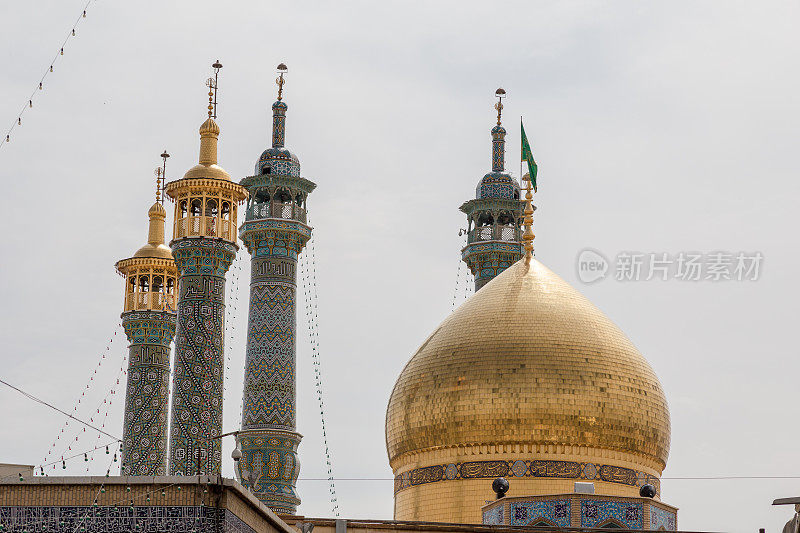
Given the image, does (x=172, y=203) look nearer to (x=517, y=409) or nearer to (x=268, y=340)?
(x=268, y=340)

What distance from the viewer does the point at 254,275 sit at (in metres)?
24.6

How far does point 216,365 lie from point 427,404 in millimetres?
3653

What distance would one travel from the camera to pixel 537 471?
66.6 feet

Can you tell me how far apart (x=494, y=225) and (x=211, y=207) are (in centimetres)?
625

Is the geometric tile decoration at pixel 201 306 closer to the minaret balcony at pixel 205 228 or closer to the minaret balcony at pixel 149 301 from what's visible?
the minaret balcony at pixel 205 228

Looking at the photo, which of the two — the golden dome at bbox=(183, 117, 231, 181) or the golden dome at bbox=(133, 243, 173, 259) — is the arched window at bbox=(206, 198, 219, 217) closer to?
the golden dome at bbox=(183, 117, 231, 181)

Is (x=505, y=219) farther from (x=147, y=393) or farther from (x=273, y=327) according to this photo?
(x=147, y=393)

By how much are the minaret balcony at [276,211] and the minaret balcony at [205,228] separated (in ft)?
2.24

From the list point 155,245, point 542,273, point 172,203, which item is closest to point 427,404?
point 542,273

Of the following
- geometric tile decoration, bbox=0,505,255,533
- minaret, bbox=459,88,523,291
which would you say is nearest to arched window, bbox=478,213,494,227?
minaret, bbox=459,88,523,291

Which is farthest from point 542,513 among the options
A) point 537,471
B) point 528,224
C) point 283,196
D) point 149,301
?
point 149,301

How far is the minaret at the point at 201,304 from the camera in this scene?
2322cm

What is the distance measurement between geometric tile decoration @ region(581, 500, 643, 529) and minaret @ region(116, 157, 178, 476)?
8.10 meters

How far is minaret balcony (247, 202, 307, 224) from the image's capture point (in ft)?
82.6
